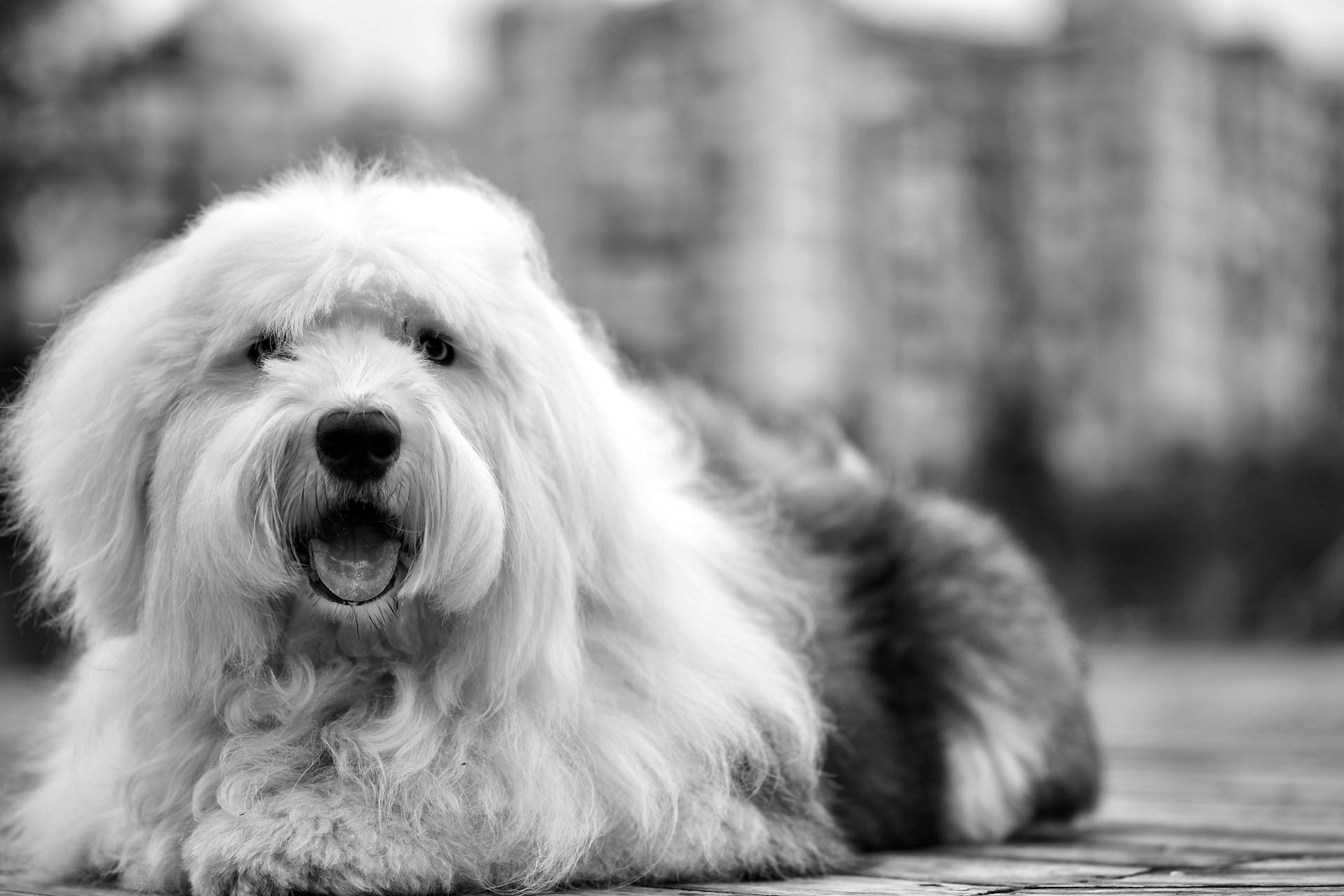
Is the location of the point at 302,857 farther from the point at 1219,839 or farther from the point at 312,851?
the point at 1219,839

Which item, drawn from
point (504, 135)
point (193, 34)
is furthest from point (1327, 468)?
point (504, 135)

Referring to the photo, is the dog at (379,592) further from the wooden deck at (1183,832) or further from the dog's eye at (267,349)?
the wooden deck at (1183,832)

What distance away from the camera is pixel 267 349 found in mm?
3150

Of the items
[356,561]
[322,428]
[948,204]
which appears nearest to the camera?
[322,428]

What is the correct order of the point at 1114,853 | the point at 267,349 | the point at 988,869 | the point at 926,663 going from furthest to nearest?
1. the point at 926,663
2. the point at 1114,853
3. the point at 988,869
4. the point at 267,349

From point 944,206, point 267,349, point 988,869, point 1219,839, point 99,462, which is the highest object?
point 944,206

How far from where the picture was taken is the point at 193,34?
15.6 metres

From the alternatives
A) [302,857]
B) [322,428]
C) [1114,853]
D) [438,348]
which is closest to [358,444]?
[322,428]

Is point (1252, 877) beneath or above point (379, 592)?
beneath

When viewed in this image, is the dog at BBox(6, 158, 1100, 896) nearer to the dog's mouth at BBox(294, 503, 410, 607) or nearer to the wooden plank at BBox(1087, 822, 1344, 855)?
the dog's mouth at BBox(294, 503, 410, 607)

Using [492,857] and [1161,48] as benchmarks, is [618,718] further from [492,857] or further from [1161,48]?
[1161,48]

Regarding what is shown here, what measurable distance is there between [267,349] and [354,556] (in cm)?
42

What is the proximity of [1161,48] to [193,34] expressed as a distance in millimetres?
34954

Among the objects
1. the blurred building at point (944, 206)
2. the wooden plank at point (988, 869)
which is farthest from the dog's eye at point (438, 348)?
the blurred building at point (944, 206)
